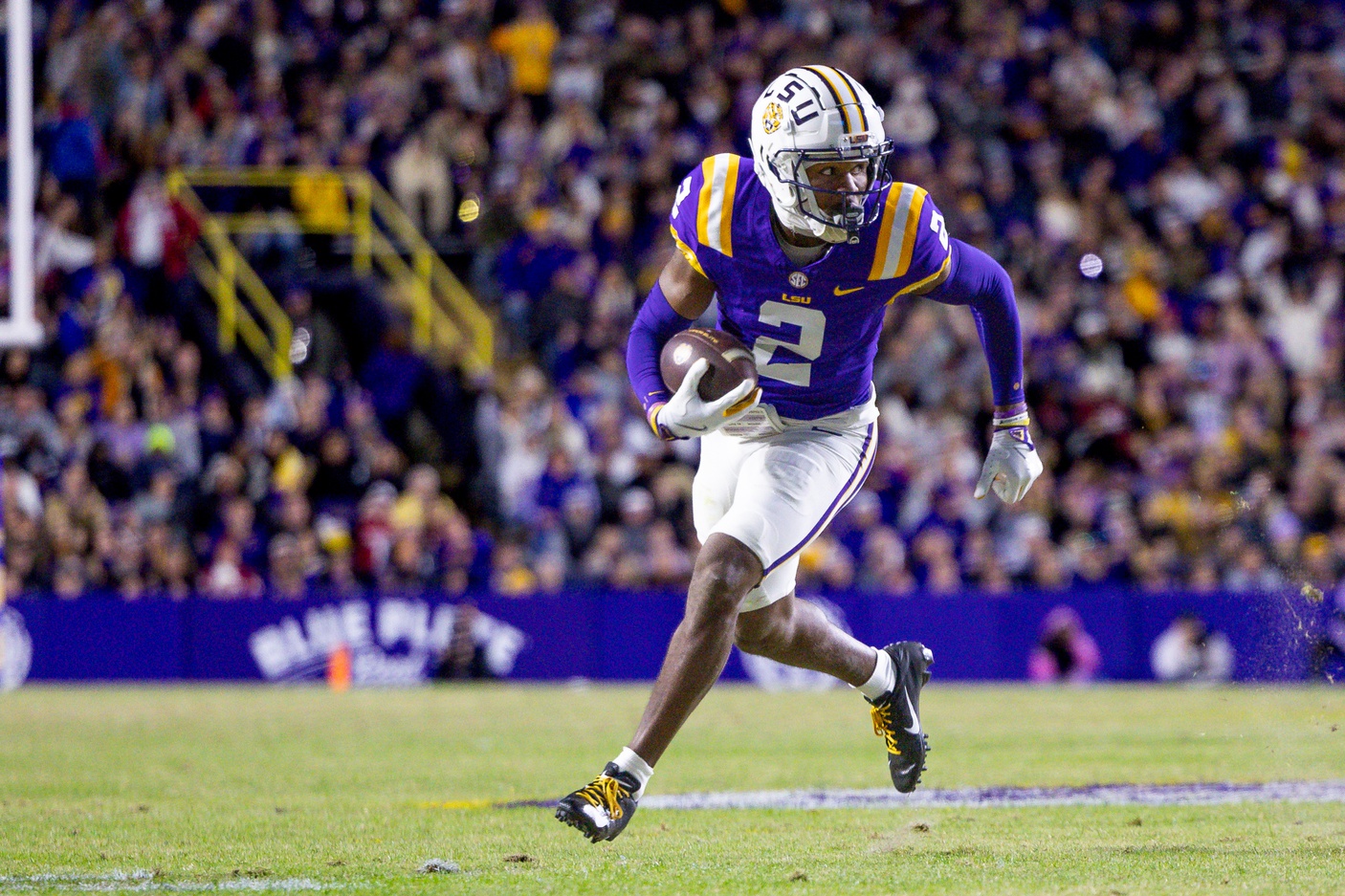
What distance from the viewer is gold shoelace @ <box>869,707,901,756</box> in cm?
550

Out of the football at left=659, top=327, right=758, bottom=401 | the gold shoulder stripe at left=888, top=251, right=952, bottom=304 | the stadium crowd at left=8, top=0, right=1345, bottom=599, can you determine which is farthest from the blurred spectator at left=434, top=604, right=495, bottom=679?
the gold shoulder stripe at left=888, top=251, right=952, bottom=304

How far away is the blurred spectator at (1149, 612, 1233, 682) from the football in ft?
26.9

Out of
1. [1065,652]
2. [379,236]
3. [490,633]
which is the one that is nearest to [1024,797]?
[1065,652]

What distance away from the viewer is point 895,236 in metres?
4.94

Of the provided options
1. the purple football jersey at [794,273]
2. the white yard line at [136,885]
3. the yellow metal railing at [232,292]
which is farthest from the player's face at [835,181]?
the yellow metal railing at [232,292]

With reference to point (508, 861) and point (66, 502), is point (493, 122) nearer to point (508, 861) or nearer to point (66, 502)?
point (66, 502)

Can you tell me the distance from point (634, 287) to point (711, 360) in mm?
9723

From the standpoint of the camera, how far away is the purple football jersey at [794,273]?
4961 millimetres

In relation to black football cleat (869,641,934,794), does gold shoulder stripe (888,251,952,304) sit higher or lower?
higher

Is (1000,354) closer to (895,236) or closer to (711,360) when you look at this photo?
(895,236)

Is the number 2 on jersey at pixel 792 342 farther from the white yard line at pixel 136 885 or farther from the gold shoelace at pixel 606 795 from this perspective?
the white yard line at pixel 136 885

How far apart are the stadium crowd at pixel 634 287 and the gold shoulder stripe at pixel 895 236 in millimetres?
7847

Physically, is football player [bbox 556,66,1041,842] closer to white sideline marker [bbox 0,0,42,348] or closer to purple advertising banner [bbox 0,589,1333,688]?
white sideline marker [bbox 0,0,42,348]

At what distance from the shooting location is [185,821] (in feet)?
17.8
